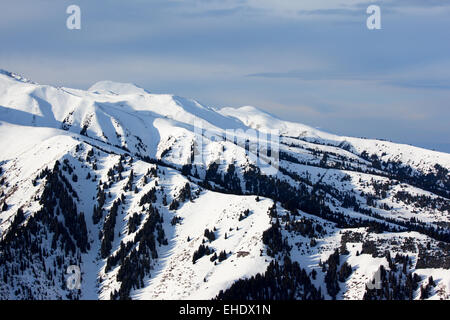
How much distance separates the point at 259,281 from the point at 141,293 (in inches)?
1989

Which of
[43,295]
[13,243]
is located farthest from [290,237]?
[13,243]

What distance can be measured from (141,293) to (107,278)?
2421cm

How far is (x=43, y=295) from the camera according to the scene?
6742 inches

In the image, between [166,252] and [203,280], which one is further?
[166,252]
